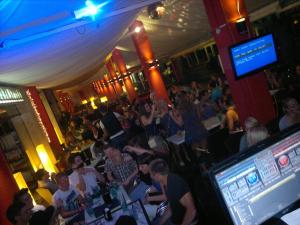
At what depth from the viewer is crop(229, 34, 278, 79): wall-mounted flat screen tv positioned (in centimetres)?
A: 593

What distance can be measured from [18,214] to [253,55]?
4333 mm

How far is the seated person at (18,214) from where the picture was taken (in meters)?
4.08

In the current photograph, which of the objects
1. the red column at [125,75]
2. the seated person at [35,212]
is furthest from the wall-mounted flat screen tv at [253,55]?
the red column at [125,75]

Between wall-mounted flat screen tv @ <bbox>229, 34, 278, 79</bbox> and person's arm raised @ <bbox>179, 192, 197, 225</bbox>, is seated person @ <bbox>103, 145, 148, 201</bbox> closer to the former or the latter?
person's arm raised @ <bbox>179, 192, 197, 225</bbox>

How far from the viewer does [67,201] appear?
516cm

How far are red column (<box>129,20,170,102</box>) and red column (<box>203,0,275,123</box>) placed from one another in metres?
5.76

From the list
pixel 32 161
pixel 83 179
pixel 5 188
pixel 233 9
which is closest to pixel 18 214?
pixel 5 188

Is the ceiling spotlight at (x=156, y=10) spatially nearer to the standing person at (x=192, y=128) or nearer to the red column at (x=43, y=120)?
the standing person at (x=192, y=128)

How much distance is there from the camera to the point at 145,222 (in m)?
3.25

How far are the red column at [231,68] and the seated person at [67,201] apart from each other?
141 inches

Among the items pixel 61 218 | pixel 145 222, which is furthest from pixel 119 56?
pixel 145 222

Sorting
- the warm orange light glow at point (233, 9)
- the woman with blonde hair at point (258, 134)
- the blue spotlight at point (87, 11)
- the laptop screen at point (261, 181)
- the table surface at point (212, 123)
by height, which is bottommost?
the table surface at point (212, 123)

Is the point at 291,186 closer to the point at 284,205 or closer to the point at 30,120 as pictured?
the point at 284,205

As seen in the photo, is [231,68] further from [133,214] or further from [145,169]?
[133,214]
